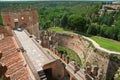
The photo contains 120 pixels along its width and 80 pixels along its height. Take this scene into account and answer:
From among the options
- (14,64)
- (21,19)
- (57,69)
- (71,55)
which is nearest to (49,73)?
(57,69)

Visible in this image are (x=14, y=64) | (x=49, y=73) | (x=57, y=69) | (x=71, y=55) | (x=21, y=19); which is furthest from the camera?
(x=71, y=55)

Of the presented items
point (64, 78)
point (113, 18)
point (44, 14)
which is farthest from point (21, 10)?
point (44, 14)

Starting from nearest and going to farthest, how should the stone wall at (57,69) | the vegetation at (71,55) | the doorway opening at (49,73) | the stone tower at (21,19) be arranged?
the stone wall at (57,69), the doorway opening at (49,73), the stone tower at (21,19), the vegetation at (71,55)

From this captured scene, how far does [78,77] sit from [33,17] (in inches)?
704

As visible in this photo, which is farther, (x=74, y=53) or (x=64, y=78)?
(x=74, y=53)

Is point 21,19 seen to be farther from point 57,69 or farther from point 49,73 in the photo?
point 57,69

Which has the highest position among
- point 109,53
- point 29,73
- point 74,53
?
point 29,73

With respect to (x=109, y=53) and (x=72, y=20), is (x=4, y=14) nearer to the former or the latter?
(x=109, y=53)

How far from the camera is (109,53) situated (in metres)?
21.9

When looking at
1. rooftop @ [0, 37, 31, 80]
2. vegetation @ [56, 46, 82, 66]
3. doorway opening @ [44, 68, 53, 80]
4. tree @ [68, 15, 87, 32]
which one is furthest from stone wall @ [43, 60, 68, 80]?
tree @ [68, 15, 87, 32]

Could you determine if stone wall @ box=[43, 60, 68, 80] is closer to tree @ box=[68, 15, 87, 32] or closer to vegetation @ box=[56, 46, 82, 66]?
vegetation @ box=[56, 46, 82, 66]

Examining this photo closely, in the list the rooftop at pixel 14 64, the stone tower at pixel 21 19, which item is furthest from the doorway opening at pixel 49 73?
the stone tower at pixel 21 19

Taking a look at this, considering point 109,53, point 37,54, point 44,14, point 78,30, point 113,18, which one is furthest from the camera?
point 44,14

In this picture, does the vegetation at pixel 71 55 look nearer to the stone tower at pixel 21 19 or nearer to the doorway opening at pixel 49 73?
the stone tower at pixel 21 19
